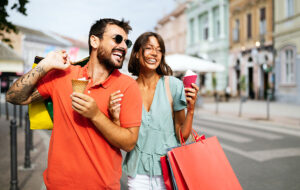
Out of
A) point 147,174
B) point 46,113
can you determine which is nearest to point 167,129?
point 147,174

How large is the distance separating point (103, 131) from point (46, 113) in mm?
526

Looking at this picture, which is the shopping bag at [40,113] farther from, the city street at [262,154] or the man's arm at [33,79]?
the city street at [262,154]

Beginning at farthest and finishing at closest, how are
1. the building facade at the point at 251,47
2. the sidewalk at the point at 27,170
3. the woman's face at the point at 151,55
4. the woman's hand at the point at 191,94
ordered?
the building facade at the point at 251,47 → the sidewalk at the point at 27,170 → the woman's face at the point at 151,55 → the woman's hand at the point at 191,94

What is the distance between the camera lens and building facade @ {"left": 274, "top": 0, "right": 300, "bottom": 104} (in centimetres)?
1870

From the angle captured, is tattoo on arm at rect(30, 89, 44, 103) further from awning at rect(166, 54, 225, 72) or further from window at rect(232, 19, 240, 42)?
window at rect(232, 19, 240, 42)

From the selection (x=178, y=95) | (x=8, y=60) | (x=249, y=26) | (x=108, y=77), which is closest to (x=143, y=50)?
(x=178, y=95)

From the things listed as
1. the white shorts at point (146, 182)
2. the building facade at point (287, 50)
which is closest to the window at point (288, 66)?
the building facade at point (287, 50)

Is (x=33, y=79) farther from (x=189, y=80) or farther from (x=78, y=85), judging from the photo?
(x=189, y=80)

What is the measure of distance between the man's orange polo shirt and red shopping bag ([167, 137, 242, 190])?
388 mm

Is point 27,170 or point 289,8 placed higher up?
point 289,8

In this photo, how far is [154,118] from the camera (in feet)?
6.79

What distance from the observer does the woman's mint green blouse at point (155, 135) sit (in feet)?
6.63

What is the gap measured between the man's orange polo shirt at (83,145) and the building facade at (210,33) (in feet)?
78.4

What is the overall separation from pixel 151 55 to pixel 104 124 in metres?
0.94
